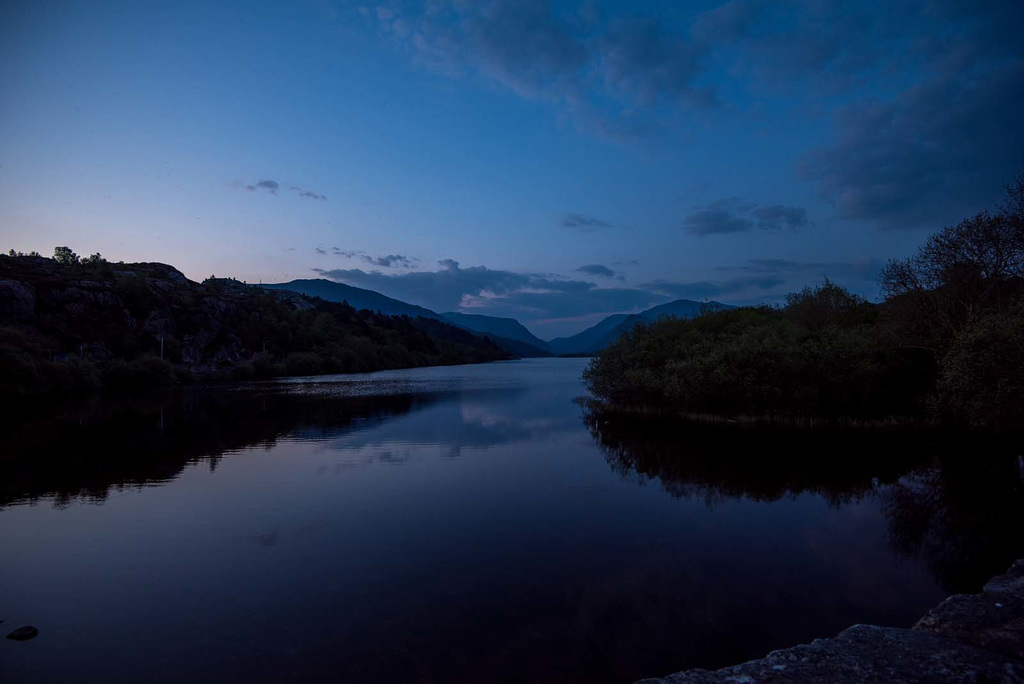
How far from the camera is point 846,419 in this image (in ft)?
126

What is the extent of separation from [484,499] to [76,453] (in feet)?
87.3

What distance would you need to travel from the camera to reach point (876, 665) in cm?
807

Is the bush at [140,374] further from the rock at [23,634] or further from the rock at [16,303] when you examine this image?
the rock at [23,634]

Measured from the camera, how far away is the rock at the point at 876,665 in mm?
7609

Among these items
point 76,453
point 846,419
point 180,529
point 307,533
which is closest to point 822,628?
point 307,533

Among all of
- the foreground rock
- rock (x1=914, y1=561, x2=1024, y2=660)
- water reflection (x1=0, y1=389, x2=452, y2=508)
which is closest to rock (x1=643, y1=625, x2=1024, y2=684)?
the foreground rock

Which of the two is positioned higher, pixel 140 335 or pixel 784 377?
pixel 140 335

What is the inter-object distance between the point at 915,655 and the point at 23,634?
1719cm

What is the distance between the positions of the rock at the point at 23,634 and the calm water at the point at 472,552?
19 centimetres

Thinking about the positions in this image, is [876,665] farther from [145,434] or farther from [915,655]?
[145,434]

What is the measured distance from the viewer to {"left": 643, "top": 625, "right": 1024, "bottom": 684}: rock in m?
7.61

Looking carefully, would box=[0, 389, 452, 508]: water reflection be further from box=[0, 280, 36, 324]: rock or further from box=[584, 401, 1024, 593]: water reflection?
box=[0, 280, 36, 324]: rock

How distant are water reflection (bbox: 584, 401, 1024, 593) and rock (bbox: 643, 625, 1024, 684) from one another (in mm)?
6788

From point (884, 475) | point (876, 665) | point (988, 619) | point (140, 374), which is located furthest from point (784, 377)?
point (140, 374)
